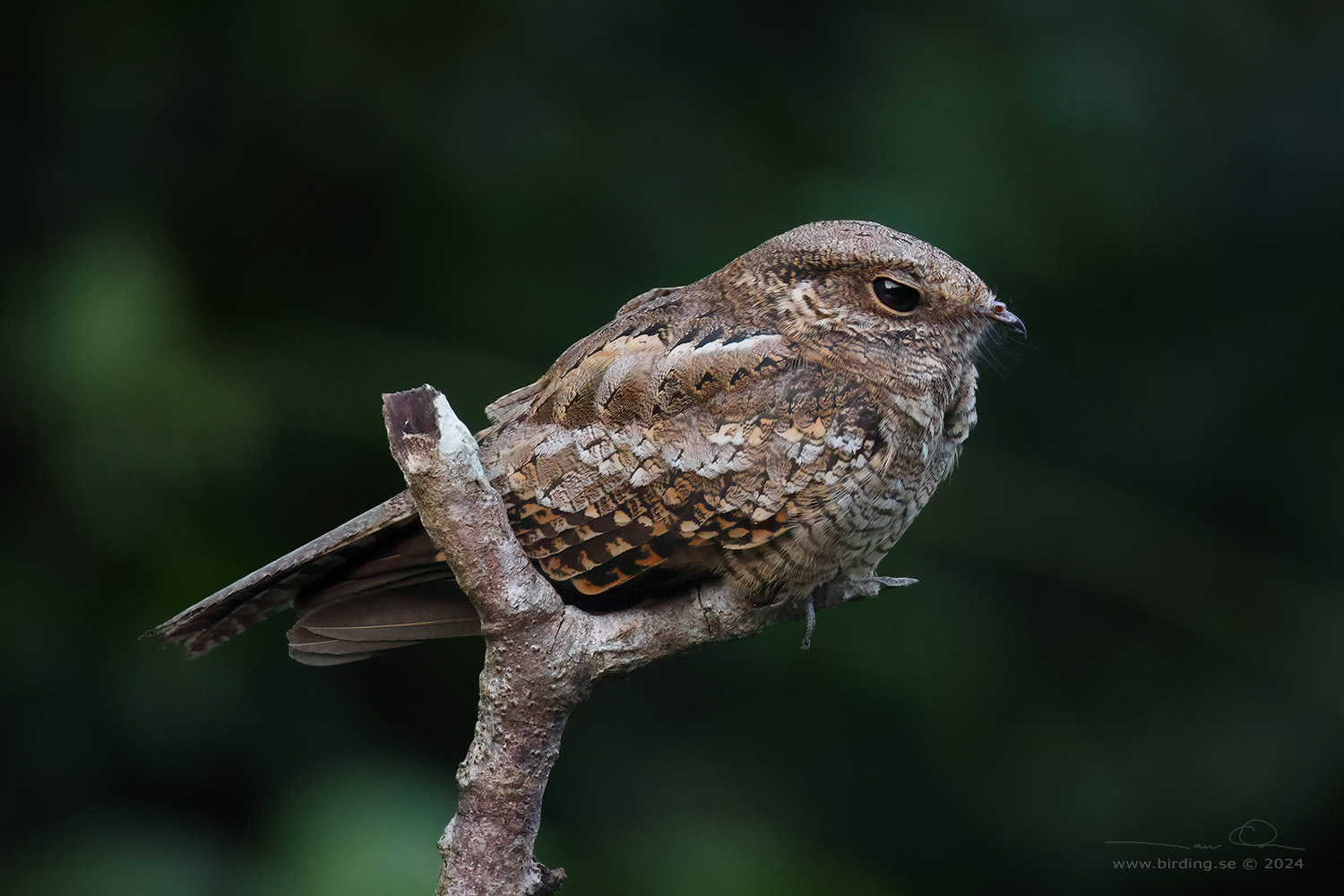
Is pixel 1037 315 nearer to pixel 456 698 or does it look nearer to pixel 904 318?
pixel 904 318

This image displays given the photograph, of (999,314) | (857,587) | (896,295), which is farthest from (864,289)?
(857,587)

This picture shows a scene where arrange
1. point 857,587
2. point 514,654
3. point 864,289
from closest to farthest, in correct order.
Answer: point 514,654 → point 864,289 → point 857,587

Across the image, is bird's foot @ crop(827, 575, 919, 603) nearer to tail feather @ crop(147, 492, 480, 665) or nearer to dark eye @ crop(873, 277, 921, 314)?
dark eye @ crop(873, 277, 921, 314)

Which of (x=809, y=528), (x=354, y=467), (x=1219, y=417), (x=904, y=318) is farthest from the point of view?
(x=1219, y=417)

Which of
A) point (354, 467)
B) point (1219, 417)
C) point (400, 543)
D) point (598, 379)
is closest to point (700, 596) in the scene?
point (598, 379)

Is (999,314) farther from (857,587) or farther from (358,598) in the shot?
(358,598)

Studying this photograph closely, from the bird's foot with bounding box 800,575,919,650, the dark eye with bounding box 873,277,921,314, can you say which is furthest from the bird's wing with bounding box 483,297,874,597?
the bird's foot with bounding box 800,575,919,650

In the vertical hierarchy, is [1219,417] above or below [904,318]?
below
